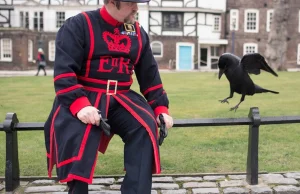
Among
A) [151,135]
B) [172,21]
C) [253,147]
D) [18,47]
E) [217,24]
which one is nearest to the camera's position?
[151,135]

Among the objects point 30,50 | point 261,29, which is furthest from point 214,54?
point 30,50

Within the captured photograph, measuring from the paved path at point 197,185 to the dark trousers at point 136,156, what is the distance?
1211 millimetres

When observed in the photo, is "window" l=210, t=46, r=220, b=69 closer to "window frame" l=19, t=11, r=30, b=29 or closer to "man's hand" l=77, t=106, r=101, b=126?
"window frame" l=19, t=11, r=30, b=29

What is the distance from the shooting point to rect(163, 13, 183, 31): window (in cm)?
3466

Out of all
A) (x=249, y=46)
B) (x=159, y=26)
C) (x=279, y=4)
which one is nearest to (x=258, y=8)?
(x=249, y=46)

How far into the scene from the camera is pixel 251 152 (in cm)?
412

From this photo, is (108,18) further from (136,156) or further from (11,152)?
(11,152)

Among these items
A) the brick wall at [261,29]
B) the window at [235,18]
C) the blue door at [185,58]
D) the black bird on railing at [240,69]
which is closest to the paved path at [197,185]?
the black bird on railing at [240,69]

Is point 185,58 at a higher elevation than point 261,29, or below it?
below

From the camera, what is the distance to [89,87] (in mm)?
2883

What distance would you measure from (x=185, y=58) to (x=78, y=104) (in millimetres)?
33208

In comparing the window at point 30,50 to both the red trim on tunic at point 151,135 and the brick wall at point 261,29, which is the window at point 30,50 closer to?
the brick wall at point 261,29

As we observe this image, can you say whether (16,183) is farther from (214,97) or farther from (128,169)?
(214,97)

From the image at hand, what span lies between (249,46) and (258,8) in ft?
10.8
